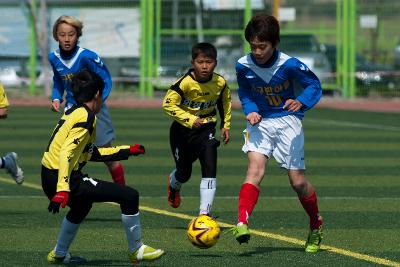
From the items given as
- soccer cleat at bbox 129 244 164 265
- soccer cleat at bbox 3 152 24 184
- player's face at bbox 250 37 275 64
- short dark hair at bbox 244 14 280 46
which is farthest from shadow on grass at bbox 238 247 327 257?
soccer cleat at bbox 3 152 24 184

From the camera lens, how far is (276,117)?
9359mm

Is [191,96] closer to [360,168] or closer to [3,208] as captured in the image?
[3,208]

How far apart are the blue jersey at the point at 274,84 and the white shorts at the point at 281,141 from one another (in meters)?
0.08

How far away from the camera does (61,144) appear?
26.9 ft

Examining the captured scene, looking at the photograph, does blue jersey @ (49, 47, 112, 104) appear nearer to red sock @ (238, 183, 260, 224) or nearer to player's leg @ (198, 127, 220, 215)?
player's leg @ (198, 127, 220, 215)

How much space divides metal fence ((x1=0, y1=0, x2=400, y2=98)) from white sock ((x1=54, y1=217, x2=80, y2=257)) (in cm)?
2532

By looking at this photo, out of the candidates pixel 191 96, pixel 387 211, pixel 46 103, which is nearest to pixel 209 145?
pixel 191 96

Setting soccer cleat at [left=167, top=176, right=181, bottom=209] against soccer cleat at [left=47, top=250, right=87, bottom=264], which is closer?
soccer cleat at [left=47, top=250, right=87, bottom=264]

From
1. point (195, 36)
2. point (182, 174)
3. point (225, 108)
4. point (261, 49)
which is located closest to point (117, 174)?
point (182, 174)

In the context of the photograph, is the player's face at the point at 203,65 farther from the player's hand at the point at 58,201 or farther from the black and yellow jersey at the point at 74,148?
the player's hand at the point at 58,201

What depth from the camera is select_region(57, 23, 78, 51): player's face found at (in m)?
11.0

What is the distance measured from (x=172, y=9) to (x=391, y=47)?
679cm

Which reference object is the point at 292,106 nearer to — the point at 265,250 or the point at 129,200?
the point at 265,250

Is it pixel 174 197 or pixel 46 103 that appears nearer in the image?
pixel 174 197
